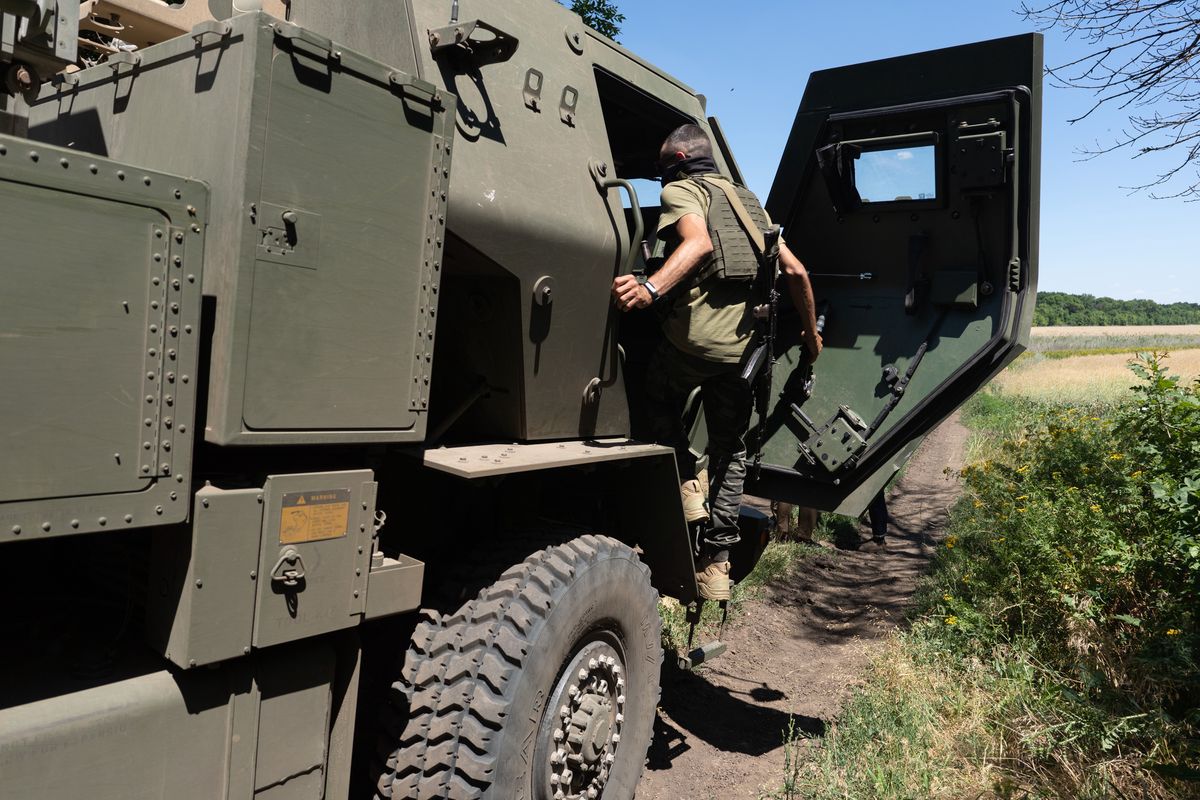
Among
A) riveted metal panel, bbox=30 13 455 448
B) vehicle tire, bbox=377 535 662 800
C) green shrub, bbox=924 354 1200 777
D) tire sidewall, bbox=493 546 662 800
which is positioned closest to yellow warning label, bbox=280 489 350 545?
riveted metal panel, bbox=30 13 455 448

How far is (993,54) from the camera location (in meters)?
4.14

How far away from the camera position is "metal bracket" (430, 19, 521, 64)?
96.2 inches

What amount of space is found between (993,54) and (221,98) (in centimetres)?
352

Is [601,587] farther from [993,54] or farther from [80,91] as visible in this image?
[993,54]

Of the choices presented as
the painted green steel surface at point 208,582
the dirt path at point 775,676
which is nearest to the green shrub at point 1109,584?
the dirt path at point 775,676

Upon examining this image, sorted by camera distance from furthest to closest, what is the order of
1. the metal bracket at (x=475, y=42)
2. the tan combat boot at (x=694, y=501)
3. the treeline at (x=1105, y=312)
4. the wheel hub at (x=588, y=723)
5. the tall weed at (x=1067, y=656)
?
the treeline at (x=1105, y=312), the tan combat boot at (x=694, y=501), the tall weed at (x=1067, y=656), the wheel hub at (x=588, y=723), the metal bracket at (x=475, y=42)

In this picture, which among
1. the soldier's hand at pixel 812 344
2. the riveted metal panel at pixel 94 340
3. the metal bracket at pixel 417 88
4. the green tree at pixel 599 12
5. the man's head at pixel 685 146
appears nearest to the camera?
the riveted metal panel at pixel 94 340

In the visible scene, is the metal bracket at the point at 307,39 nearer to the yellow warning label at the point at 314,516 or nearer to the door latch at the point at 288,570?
the yellow warning label at the point at 314,516

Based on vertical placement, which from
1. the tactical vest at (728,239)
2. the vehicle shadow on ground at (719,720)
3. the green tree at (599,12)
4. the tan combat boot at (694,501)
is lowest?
the vehicle shadow on ground at (719,720)

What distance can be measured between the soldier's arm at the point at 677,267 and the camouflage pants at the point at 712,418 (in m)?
0.43

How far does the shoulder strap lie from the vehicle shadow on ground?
202cm

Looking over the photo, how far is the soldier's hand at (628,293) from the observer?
3.05 metres

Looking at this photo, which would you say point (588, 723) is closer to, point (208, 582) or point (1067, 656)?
point (208, 582)

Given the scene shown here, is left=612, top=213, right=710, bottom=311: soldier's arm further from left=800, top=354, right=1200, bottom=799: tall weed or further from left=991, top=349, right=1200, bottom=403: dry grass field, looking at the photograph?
left=991, top=349, right=1200, bottom=403: dry grass field
